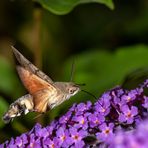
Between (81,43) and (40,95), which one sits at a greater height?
(81,43)

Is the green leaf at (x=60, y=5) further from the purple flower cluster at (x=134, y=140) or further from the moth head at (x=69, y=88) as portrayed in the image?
the purple flower cluster at (x=134, y=140)

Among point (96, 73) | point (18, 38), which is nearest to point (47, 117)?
point (96, 73)

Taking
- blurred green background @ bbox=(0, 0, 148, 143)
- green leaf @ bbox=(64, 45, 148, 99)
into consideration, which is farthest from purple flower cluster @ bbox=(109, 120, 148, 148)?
green leaf @ bbox=(64, 45, 148, 99)

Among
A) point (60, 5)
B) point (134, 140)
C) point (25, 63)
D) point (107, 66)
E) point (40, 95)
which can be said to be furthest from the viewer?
point (107, 66)

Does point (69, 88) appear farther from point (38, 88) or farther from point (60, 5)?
point (60, 5)

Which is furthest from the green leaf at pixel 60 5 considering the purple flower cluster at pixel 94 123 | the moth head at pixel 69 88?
the purple flower cluster at pixel 94 123

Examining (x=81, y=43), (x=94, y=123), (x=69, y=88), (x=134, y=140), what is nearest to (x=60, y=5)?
(x=69, y=88)

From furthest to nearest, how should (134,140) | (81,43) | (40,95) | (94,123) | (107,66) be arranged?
(81,43) → (107,66) → (40,95) → (94,123) → (134,140)
